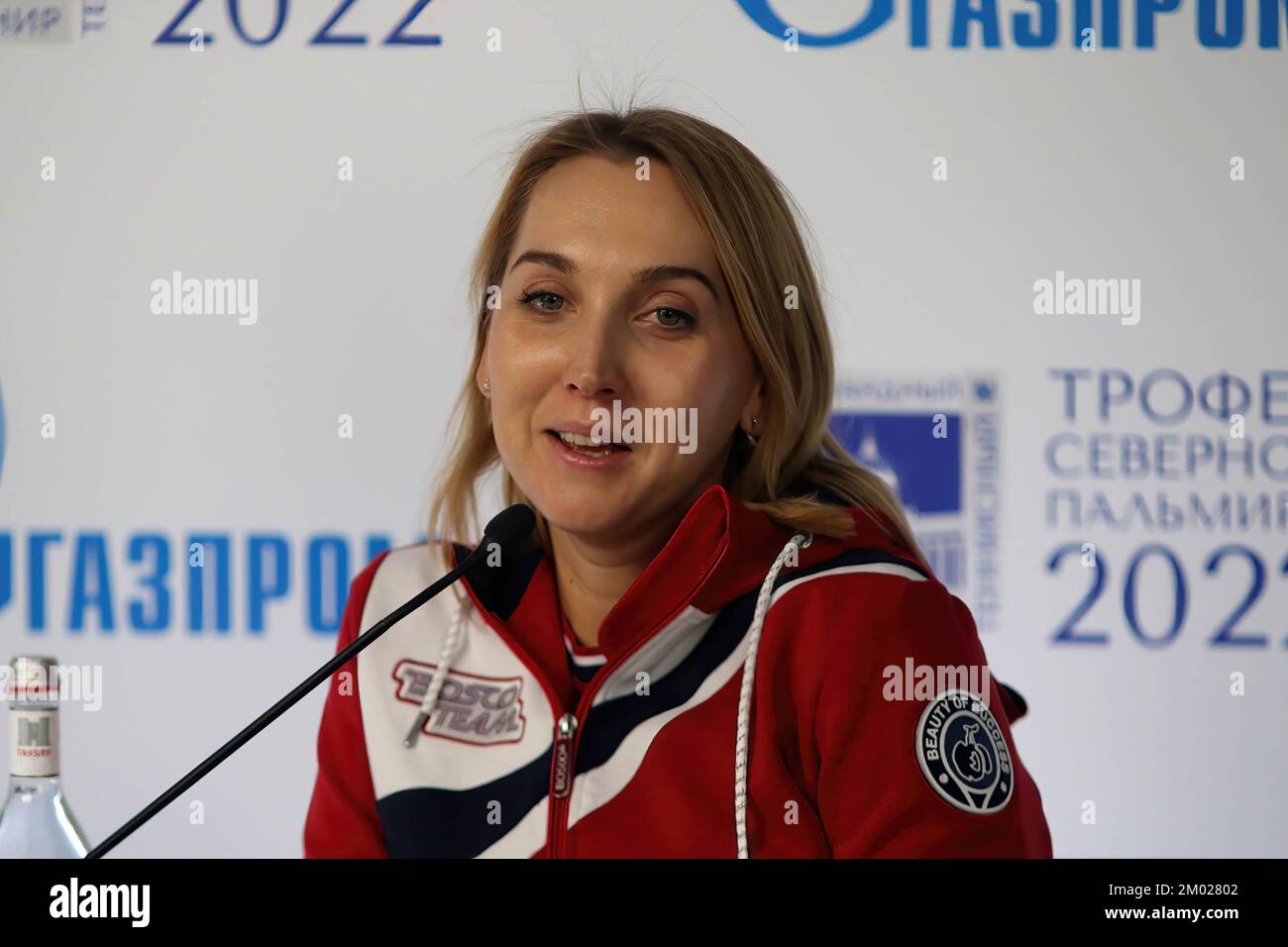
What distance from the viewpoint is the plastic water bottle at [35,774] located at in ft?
2.78

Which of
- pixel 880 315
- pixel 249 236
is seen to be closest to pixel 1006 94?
pixel 880 315

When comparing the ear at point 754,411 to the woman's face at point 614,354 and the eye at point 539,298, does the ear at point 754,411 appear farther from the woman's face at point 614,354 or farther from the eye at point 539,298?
the eye at point 539,298

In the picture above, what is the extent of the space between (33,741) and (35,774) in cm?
2

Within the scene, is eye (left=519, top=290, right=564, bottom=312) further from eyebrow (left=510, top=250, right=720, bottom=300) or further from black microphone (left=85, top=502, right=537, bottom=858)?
black microphone (left=85, top=502, right=537, bottom=858)

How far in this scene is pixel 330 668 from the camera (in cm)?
96

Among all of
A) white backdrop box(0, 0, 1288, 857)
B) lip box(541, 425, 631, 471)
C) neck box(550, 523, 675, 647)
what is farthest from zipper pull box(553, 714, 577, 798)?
white backdrop box(0, 0, 1288, 857)

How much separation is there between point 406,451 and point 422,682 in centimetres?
82

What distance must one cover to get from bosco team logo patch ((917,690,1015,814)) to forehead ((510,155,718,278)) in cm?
44

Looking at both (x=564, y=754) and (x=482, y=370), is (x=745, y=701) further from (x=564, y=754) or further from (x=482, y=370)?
(x=482, y=370)

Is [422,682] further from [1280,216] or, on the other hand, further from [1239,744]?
[1280,216]

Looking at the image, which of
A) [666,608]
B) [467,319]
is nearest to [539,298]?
[666,608]

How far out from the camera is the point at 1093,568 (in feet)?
6.61

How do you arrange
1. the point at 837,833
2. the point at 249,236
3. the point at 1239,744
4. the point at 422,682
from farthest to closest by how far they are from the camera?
the point at 249,236, the point at 1239,744, the point at 422,682, the point at 837,833

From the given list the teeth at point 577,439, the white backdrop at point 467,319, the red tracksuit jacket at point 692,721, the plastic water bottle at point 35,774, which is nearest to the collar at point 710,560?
the red tracksuit jacket at point 692,721
